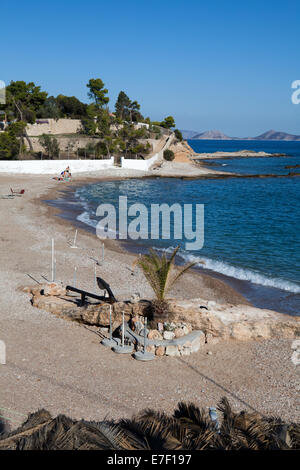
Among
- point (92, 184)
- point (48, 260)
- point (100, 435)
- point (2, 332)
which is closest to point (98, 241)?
point (48, 260)

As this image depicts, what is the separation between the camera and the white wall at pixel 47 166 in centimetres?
4347

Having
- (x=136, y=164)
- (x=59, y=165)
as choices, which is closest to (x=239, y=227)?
(x=59, y=165)

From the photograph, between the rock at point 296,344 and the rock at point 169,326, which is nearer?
the rock at point 296,344

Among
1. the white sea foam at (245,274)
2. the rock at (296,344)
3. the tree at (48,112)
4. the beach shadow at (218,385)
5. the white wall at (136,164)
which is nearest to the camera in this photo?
the beach shadow at (218,385)

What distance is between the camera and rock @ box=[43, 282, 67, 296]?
1148 cm

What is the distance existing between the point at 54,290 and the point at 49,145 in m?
42.9

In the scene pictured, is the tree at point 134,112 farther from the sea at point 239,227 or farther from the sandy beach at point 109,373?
the sandy beach at point 109,373

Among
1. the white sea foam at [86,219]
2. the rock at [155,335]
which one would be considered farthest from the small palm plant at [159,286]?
the white sea foam at [86,219]

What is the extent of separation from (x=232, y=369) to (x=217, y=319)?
157 centimetres

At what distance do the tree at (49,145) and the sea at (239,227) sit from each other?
9.79 metres

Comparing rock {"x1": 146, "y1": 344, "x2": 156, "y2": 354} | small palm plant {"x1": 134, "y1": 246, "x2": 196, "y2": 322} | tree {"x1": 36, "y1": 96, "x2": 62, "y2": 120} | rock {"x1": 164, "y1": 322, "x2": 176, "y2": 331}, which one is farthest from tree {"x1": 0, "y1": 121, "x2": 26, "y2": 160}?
rock {"x1": 146, "y1": 344, "x2": 156, "y2": 354}

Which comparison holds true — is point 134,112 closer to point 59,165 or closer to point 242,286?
point 59,165

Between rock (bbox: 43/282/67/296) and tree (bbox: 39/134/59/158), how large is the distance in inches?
1679

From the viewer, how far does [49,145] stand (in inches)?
2028
